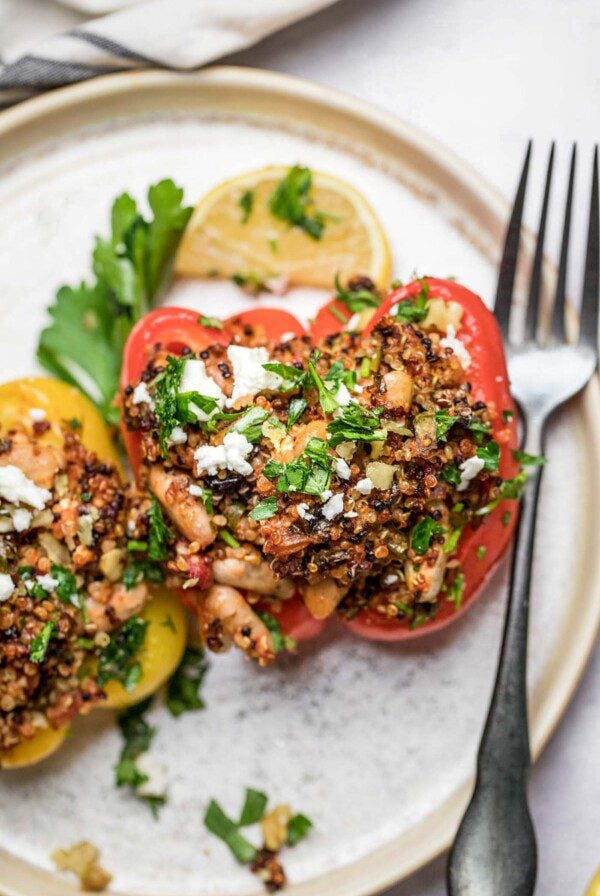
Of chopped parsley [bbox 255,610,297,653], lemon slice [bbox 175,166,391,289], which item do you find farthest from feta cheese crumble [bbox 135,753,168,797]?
lemon slice [bbox 175,166,391,289]

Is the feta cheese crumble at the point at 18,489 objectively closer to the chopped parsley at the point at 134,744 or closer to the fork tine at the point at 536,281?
the chopped parsley at the point at 134,744

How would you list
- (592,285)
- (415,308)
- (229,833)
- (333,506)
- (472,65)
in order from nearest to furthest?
(333,506)
(415,308)
(592,285)
(229,833)
(472,65)

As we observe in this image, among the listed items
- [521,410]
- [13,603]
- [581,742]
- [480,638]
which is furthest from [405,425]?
[581,742]

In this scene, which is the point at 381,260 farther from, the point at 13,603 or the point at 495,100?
the point at 13,603

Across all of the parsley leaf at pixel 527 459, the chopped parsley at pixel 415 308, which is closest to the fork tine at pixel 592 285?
the parsley leaf at pixel 527 459

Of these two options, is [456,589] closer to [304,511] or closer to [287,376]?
[304,511]

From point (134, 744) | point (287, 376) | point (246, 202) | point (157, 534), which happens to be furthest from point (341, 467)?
point (134, 744)

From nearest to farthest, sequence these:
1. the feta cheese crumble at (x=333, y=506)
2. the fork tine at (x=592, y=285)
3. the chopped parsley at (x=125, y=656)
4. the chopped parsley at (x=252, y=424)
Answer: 1. the feta cheese crumble at (x=333, y=506)
2. the chopped parsley at (x=252, y=424)
3. the chopped parsley at (x=125, y=656)
4. the fork tine at (x=592, y=285)
